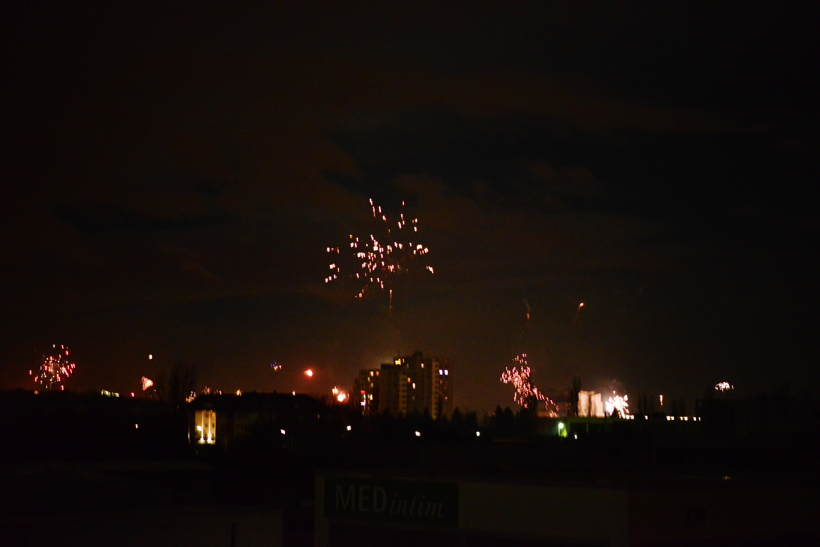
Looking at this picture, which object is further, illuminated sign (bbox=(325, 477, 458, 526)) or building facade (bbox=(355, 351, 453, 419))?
building facade (bbox=(355, 351, 453, 419))

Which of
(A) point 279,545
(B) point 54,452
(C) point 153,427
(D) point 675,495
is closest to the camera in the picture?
(D) point 675,495

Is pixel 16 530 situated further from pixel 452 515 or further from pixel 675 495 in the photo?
pixel 675 495

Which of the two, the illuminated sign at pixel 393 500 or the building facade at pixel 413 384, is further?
the building facade at pixel 413 384

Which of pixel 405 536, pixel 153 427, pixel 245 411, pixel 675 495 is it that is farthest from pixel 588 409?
pixel 675 495

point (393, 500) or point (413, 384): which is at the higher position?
point (413, 384)

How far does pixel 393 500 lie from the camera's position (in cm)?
1694

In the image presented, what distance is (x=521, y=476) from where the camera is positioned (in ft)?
56.9

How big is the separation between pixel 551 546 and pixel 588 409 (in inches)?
4074

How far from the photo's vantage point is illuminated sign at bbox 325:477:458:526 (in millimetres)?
16375

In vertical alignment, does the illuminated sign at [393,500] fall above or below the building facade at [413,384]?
below

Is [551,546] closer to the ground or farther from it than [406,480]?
closer to the ground

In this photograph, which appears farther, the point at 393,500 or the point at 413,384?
the point at 413,384

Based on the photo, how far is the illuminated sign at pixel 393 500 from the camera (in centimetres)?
1638

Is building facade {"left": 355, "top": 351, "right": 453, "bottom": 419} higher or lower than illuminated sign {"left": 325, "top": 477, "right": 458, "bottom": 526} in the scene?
higher
